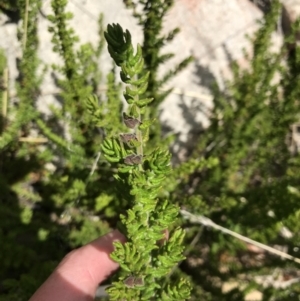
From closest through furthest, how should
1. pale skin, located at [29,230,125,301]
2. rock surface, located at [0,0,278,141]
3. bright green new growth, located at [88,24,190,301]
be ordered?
1. bright green new growth, located at [88,24,190,301]
2. pale skin, located at [29,230,125,301]
3. rock surface, located at [0,0,278,141]

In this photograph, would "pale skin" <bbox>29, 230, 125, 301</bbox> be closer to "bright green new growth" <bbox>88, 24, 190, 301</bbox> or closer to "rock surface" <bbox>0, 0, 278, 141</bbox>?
"bright green new growth" <bbox>88, 24, 190, 301</bbox>

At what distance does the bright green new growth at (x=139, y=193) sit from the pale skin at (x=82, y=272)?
0.30 meters

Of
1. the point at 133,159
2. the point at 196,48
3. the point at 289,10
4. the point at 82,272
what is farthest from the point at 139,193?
the point at 289,10

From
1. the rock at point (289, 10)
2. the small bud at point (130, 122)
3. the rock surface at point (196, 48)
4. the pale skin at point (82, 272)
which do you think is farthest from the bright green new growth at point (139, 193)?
the rock at point (289, 10)

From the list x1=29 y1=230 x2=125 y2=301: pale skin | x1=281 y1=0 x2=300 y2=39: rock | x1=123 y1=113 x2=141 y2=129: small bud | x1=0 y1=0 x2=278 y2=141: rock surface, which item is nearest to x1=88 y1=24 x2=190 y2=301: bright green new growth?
x1=123 y1=113 x2=141 y2=129: small bud

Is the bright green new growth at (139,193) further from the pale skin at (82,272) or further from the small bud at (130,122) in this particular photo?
the pale skin at (82,272)

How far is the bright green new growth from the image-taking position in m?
0.45

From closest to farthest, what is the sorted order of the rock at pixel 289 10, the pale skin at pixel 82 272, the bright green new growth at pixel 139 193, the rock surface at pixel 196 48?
the bright green new growth at pixel 139 193 → the pale skin at pixel 82 272 → the rock surface at pixel 196 48 → the rock at pixel 289 10

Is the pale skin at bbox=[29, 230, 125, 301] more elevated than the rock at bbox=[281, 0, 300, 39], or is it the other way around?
the rock at bbox=[281, 0, 300, 39]

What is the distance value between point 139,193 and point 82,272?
498mm

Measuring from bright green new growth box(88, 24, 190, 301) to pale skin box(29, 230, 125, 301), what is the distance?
299 mm

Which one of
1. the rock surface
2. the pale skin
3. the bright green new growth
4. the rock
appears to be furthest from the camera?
the rock

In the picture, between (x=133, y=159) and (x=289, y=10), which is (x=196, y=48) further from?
(x=133, y=159)

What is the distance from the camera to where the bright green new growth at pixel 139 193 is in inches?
17.8
